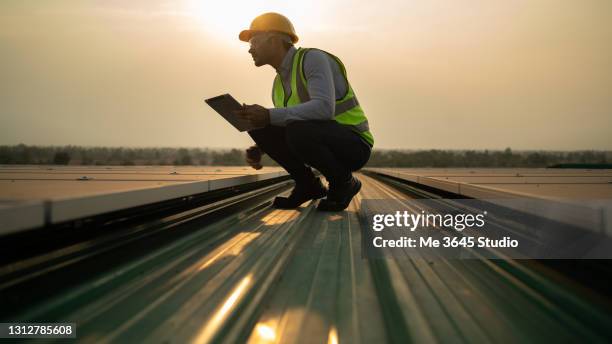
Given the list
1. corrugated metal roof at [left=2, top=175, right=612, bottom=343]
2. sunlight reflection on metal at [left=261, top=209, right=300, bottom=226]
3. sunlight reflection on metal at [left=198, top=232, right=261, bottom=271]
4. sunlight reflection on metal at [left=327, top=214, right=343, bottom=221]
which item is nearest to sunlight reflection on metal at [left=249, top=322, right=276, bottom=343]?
corrugated metal roof at [left=2, top=175, right=612, bottom=343]

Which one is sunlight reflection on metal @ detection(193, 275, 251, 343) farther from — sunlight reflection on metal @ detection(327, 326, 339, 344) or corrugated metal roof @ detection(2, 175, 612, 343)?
sunlight reflection on metal @ detection(327, 326, 339, 344)

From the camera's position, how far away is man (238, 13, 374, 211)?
1.97m

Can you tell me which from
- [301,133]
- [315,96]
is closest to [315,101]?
[315,96]

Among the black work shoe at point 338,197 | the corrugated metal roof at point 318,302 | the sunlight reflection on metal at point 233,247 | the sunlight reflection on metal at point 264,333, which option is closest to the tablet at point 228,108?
the black work shoe at point 338,197

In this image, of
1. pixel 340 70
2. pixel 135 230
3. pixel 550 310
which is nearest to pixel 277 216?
pixel 135 230

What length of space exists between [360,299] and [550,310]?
1.11 ft

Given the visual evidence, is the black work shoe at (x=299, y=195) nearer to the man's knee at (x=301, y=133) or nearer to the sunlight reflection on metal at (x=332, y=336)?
the man's knee at (x=301, y=133)

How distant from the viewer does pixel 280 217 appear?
6.33 ft

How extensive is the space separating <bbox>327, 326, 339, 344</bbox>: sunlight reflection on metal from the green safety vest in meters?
1.62

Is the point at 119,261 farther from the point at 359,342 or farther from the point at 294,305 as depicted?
the point at 359,342

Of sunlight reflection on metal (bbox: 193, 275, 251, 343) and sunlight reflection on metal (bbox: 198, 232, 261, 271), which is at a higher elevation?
sunlight reflection on metal (bbox: 193, 275, 251, 343)

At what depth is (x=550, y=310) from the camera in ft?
2.35

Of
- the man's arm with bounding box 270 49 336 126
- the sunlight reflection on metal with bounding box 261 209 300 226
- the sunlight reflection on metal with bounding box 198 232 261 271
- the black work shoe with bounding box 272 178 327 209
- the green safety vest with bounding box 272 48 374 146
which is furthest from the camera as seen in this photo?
the black work shoe with bounding box 272 178 327 209

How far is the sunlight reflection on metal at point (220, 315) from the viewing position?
1.99ft
